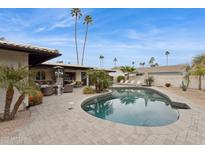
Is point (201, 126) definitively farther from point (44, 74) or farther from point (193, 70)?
point (44, 74)

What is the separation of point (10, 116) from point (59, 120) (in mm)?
2182

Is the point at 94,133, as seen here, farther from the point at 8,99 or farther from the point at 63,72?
the point at 63,72

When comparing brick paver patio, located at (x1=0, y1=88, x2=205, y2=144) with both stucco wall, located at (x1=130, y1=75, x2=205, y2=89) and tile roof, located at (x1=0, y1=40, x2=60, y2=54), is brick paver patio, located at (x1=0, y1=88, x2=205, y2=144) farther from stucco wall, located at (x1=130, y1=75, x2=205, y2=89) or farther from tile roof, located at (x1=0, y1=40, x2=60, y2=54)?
stucco wall, located at (x1=130, y1=75, x2=205, y2=89)

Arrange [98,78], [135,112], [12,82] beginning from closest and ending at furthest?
[12,82] < [135,112] < [98,78]

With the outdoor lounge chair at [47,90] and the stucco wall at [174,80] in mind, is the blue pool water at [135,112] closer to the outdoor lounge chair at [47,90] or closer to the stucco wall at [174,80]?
the outdoor lounge chair at [47,90]

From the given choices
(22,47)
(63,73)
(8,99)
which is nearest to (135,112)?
(8,99)

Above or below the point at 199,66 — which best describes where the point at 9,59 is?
below

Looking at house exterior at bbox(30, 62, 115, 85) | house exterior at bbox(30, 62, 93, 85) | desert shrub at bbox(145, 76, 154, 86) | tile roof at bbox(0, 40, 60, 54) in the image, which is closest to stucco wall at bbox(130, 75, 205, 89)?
desert shrub at bbox(145, 76, 154, 86)

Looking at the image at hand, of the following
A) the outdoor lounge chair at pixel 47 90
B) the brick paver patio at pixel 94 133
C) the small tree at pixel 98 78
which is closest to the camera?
the brick paver patio at pixel 94 133

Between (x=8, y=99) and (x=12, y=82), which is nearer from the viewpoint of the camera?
(x=12, y=82)

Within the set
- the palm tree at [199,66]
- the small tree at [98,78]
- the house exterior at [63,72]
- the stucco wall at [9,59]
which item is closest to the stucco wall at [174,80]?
the palm tree at [199,66]

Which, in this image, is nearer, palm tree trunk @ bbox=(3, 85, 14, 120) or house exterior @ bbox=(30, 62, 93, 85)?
palm tree trunk @ bbox=(3, 85, 14, 120)
